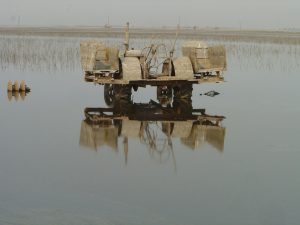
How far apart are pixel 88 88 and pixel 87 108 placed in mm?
5081

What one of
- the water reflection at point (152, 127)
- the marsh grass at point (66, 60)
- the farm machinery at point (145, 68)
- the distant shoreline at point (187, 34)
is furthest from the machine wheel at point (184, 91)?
the distant shoreline at point (187, 34)

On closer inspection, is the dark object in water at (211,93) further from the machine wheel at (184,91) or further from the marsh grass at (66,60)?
the marsh grass at (66,60)

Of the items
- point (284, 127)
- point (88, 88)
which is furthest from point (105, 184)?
point (88, 88)

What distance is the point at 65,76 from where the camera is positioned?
1056 inches

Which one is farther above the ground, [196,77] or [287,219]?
[196,77]

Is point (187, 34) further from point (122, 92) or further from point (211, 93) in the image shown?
point (122, 92)

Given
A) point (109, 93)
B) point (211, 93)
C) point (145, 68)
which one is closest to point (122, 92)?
point (145, 68)

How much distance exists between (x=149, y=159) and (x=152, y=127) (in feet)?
10.7

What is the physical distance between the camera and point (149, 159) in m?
12.2

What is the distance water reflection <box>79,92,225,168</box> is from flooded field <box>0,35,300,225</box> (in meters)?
0.03

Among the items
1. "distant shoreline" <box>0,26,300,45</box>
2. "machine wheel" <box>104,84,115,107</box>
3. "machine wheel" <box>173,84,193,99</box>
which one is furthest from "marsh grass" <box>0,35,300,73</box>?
"distant shoreline" <box>0,26,300,45</box>

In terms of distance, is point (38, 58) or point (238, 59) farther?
point (238, 59)

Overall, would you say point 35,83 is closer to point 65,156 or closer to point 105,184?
point 65,156

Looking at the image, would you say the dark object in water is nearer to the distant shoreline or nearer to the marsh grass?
the marsh grass
